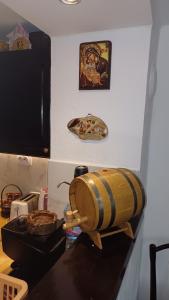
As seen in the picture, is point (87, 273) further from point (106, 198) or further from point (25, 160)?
point (25, 160)

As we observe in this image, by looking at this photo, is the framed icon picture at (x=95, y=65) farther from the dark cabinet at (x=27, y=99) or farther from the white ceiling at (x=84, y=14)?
the dark cabinet at (x=27, y=99)

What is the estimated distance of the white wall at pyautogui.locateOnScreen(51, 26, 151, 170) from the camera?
3.91 ft

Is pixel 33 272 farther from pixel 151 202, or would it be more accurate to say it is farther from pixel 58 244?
pixel 151 202

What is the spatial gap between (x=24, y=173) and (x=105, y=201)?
3.67 feet

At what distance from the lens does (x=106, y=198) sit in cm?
84

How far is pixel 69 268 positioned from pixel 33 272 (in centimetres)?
35

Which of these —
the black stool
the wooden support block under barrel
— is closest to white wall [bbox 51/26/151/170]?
the wooden support block under barrel

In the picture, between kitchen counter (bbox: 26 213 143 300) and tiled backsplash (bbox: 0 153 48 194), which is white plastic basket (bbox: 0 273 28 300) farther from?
tiled backsplash (bbox: 0 153 48 194)

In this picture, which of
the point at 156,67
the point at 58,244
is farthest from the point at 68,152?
the point at 156,67

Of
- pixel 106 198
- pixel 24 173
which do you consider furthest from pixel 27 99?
pixel 106 198

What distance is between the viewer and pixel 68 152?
4.55 ft

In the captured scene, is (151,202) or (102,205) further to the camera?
(151,202)

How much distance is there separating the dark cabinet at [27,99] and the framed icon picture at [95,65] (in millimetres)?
233

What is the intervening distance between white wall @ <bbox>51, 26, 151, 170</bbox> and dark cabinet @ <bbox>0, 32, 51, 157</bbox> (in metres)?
0.06
